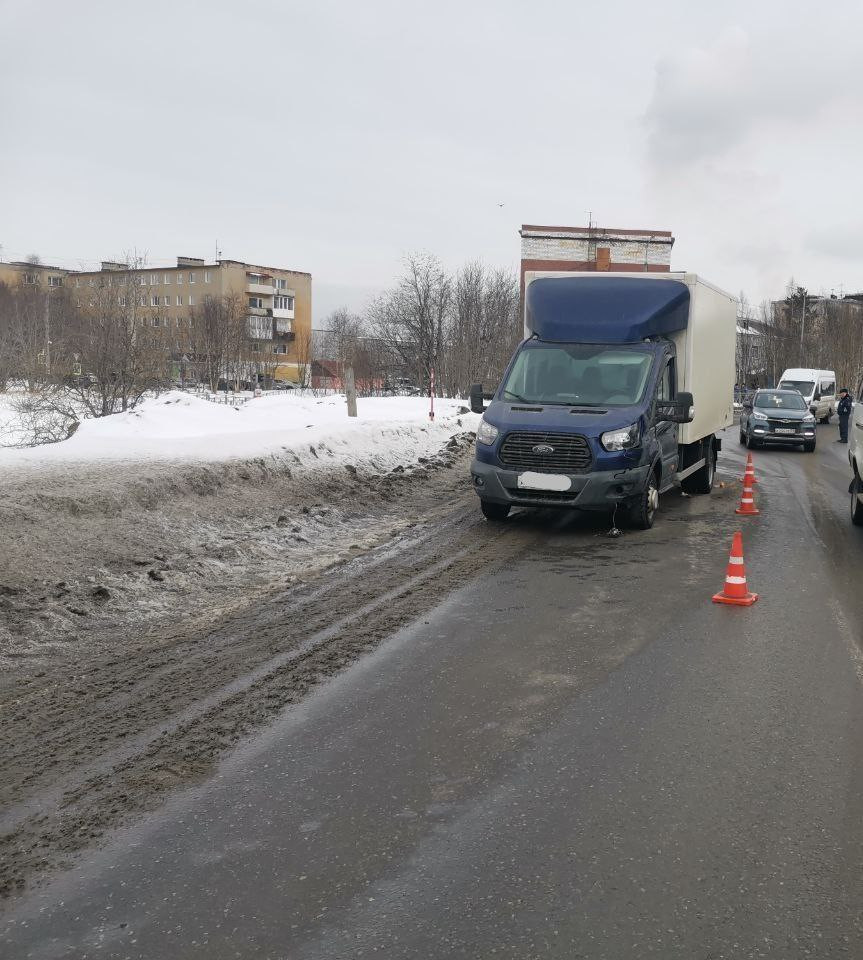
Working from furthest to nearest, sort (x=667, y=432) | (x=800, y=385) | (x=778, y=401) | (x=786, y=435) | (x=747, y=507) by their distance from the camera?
(x=800, y=385)
(x=778, y=401)
(x=786, y=435)
(x=747, y=507)
(x=667, y=432)

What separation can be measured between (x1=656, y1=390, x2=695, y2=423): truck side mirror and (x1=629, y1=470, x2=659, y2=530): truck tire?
2.60ft

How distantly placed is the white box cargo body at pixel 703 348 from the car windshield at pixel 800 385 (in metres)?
26.1

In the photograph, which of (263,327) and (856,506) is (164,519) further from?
(263,327)

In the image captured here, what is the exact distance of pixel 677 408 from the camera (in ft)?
36.9

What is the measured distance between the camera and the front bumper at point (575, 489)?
1001 cm

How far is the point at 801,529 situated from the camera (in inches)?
436

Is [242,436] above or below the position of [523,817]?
above

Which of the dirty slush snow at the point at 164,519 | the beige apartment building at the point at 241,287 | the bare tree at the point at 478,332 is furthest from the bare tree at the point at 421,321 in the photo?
Result: the beige apartment building at the point at 241,287

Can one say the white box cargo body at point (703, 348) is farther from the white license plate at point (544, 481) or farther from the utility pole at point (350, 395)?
the utility pole at point (350, 395)

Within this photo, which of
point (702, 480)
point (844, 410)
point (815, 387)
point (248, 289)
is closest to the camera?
point (702, 480)

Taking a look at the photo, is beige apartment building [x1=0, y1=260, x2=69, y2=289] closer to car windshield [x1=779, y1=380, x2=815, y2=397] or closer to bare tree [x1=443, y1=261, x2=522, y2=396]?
bare tree [x1=443, y1=261, x2=522, y2=396]

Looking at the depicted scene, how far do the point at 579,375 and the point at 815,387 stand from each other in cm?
3289

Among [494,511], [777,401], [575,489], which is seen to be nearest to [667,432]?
[575,489]

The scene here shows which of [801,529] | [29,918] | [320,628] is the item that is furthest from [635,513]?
[29,918]
